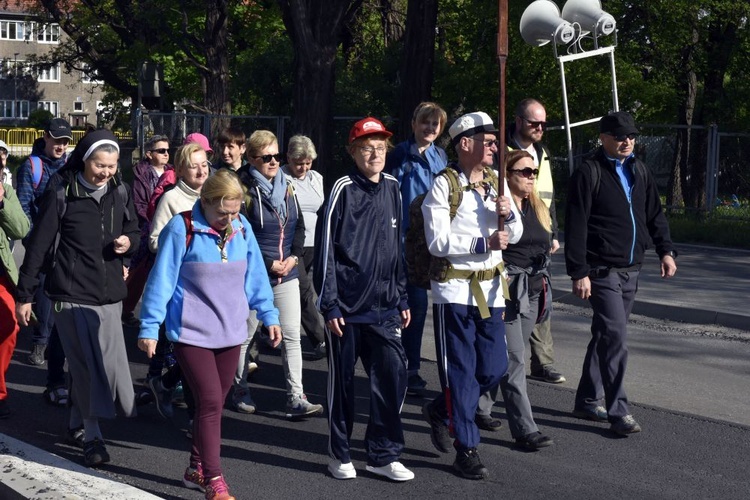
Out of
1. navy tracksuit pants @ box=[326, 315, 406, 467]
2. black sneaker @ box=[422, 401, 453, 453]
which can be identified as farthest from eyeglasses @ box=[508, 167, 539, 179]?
black sneaker @ box=[422, 401, 453, 453]

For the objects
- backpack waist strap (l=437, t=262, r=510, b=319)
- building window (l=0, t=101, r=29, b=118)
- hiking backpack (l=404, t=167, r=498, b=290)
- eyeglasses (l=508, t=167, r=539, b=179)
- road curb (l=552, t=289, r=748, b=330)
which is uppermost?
building window (l=0, t=101, r=29, b=118)

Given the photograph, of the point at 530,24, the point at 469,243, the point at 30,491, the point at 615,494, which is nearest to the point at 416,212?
the point at 469,243

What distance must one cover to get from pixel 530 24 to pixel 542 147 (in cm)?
662

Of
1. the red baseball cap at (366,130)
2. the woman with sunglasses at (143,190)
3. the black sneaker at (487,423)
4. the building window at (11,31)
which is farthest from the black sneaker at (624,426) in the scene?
the building window at (11,31)

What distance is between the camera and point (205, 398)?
555 centimetres

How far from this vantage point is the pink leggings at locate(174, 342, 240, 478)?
18.2 feet

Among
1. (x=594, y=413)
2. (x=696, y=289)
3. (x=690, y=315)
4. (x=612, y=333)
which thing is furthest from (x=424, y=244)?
(x=696, y=289)

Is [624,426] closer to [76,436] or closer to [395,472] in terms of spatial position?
[395,472]

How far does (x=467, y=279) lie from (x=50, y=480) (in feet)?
7.50

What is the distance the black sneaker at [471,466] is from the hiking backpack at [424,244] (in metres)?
0.91

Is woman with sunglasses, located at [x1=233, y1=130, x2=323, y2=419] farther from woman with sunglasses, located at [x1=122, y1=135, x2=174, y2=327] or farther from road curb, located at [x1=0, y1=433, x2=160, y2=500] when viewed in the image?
woman with sunglasses, located at [x1=122, y1=135, x2=174, y2=327]

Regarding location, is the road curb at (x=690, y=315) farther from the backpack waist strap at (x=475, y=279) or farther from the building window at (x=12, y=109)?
the building window at (x=12, y=109)

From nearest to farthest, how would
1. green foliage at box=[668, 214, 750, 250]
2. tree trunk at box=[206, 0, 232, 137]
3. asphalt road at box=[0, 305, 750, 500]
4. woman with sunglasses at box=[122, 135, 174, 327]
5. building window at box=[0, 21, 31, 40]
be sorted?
1. asphalt road at box=[0, 305, 750, 500]
2. woman with sunglasses at box=[122, 135, 174, 327]
3. green foliage at box=[668, 214, 750, 250]
4. tree trunk at box=[206, 0, 232, 137]
5. building window at box=[0, 21, 31, 40]

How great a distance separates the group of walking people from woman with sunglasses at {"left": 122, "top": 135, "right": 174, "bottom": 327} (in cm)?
169
